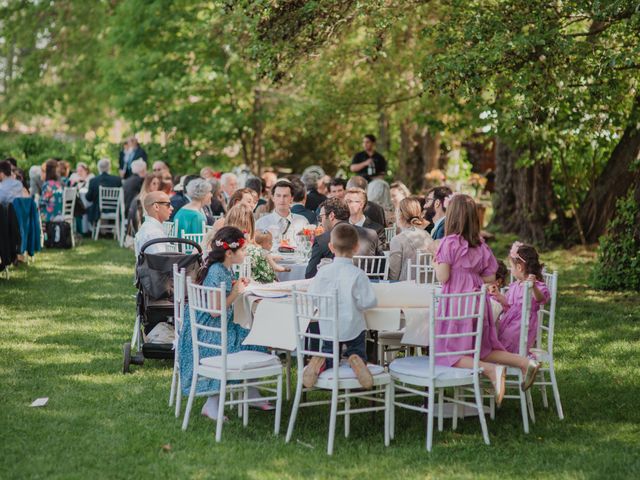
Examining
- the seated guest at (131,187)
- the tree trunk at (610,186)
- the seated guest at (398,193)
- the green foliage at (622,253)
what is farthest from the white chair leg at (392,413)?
the seated guest at (131,187)

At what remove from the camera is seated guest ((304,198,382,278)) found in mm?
8711

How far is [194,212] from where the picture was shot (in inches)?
433

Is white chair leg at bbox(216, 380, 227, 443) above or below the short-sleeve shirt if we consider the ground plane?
below

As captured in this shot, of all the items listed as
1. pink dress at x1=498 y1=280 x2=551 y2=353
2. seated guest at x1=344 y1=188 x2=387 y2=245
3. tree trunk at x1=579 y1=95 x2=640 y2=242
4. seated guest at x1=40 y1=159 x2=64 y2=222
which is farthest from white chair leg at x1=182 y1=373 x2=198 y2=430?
seated guest at x1=40 y1=159 x2=64 y2=222

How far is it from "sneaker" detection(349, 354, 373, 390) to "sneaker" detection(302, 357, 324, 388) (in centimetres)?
20

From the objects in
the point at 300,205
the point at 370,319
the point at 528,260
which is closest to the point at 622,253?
the point at 300,205

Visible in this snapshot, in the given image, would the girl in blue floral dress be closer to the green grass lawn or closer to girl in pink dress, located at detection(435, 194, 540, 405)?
the green grass lawn

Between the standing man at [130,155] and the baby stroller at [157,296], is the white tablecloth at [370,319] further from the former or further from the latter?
the standing man at [130,155]

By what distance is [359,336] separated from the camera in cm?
679

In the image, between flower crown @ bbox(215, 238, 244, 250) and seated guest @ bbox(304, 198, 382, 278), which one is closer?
flower crown @ bbox(215, 238, 244, 250)

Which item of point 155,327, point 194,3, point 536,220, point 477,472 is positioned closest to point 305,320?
point 477,472

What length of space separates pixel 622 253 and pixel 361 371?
830 centimetres

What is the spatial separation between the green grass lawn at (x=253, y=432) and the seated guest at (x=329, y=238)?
1471mm

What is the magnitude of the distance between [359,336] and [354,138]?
23.0 meters
